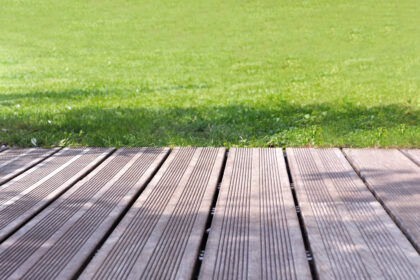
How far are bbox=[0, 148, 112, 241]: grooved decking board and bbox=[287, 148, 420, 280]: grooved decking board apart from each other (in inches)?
63.5

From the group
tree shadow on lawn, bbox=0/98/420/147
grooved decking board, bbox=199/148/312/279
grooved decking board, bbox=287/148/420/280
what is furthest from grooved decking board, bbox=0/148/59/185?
grooved decking board, bbox=287/148/420/280

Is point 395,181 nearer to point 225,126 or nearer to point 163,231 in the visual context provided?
point 163,231

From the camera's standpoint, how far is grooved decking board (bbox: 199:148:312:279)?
208cm

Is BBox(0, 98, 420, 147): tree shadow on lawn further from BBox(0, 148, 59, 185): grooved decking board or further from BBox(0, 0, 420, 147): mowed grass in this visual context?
BBox(0, 148, 59, 185): grooved decking board

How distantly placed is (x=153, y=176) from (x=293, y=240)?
1465 millimetres

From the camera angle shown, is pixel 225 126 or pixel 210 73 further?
pixel 210 73

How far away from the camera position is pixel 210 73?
11719 mm

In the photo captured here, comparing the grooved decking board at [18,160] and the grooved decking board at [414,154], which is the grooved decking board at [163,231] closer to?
the grooved decking board at [18,160]

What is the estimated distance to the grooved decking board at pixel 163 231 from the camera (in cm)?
210

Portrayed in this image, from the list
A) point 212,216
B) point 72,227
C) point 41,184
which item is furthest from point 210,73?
point 72,227

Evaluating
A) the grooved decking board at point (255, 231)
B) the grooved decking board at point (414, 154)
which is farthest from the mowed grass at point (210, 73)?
the grooved decking board at point (255, 231)

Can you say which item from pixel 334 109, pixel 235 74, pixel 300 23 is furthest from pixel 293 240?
pixel 300 23

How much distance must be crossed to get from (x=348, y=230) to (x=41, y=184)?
2.11m

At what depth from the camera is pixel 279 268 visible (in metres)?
2.09
